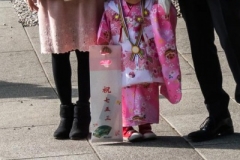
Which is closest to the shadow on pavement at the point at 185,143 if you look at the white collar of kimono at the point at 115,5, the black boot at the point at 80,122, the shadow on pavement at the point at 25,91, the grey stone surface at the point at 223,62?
the black boot at the point at 80,122

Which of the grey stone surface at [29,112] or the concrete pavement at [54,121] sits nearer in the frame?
the concrete pavement at [54,121]

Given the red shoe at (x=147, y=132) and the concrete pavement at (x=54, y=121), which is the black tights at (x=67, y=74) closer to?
the concrete pavement at (x=54, y=121)

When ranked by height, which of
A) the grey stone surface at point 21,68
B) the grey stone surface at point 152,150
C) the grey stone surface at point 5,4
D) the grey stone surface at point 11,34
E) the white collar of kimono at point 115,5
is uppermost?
the white collar of kimono at point 115,5

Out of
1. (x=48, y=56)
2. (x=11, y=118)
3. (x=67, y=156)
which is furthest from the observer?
(x=48, y=56)

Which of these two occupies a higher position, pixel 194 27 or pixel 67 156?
pixel 194 27

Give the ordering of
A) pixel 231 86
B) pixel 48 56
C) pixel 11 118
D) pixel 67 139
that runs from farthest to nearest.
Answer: pixel 48 56 < pixel 231 86 < pixel 11 118 < pixel 67 139

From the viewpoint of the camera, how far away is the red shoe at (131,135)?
5863 mm

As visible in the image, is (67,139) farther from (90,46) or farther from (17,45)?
(17,45)

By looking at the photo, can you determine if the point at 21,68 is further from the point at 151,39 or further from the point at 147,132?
the point at 151,39

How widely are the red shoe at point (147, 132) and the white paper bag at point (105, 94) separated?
19 cm

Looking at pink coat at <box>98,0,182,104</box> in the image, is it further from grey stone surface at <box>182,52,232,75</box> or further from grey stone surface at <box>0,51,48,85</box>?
grey stone surface at <box>182,52,232,75</box>

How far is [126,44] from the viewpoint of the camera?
573cm

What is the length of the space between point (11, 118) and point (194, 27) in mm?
1812

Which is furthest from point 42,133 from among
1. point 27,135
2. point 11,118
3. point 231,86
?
point 231,86
